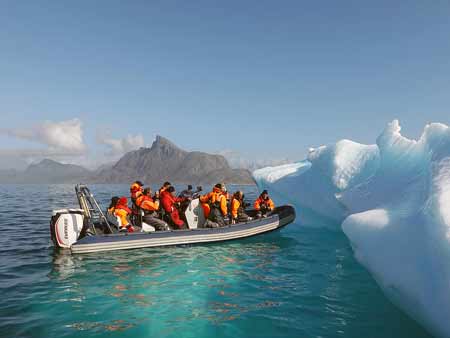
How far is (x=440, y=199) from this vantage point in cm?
470

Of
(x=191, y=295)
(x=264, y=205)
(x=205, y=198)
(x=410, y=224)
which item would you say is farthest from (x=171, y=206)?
(x=410, y=224)

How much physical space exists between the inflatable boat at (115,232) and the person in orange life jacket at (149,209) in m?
0.27

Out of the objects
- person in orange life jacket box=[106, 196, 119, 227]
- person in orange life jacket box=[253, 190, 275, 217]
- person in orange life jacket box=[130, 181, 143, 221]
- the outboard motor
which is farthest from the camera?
person in orange life jacket box=[253, 190, 275, 217]

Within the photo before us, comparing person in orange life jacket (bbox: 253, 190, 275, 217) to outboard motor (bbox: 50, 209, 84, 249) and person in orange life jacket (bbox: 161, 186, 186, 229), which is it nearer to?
person in orange life jacket (bbox: 161, 186, 186, 229)

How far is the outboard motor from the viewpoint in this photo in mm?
10117

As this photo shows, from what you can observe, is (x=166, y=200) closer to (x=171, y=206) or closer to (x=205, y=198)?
(x=171, y=206)

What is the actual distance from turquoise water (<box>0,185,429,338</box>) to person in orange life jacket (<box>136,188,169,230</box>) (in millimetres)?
1059

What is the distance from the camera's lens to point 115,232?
11.4 metres

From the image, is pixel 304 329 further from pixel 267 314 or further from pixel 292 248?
pixel 292 248

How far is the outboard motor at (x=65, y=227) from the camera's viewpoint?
10.1m

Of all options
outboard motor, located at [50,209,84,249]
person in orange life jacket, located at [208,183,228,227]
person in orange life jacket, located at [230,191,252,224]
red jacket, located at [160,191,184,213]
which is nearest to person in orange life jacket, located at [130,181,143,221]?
red jacket, located at [160,191,184,213]

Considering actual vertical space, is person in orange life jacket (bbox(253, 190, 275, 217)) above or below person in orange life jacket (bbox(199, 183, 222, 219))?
below

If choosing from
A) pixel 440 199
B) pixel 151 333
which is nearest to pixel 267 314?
pixel 151 333

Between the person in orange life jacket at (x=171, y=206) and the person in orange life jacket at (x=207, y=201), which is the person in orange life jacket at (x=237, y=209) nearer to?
the person in orange life jacket at (x=207, y=201)
